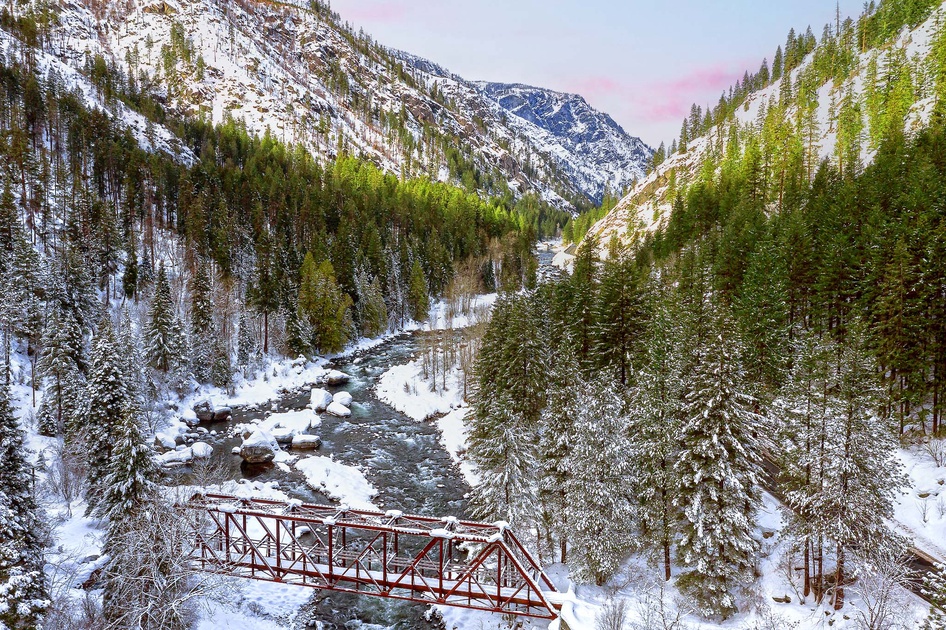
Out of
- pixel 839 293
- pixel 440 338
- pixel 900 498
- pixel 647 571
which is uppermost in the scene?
pixel 839 293

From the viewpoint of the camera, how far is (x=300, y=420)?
50.7m

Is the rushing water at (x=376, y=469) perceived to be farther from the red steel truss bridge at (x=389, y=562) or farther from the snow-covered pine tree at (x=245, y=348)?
the snow-covered pine tree at (x=245, y=348)

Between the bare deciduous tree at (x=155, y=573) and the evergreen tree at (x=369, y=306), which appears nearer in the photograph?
the bare deciduous tree at (x=155, y=573)

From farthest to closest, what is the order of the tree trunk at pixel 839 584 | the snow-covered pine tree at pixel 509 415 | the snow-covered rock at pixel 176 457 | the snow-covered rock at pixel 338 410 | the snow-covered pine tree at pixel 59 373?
the snow-covered rock at pixel 338 410 → the snow-covered rock at pixel 176 457 → the snow-covered pine tree at pixel 59 373 → the snow-covered pine tree at pixel 509 415 → the tree trunk at pixel 839 584

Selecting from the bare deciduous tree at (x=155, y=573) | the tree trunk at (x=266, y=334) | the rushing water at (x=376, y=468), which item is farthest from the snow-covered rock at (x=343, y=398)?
the bare deciduous tree at (x=155, y=573)

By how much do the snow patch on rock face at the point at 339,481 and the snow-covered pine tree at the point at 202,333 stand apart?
80.7 feet

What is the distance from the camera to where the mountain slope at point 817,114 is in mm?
85688

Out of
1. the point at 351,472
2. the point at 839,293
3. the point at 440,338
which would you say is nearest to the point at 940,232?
the point at 839,293

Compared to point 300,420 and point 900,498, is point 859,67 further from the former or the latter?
point 300,420

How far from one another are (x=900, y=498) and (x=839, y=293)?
1773 centimetres

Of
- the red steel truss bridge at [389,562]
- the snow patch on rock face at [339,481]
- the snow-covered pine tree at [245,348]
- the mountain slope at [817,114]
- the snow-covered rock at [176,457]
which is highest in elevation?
the mountain slope at [817,114]

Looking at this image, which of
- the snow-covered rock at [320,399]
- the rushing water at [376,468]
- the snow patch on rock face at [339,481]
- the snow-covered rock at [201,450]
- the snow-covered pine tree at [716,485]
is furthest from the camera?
the snow-covered rock at [320,399]

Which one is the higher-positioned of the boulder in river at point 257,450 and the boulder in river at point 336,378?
the boulder in river at point 336,378

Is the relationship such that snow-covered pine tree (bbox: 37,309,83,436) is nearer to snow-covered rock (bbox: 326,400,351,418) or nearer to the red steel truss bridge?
snow-covered rock (bbox: 326,400,351,418)
